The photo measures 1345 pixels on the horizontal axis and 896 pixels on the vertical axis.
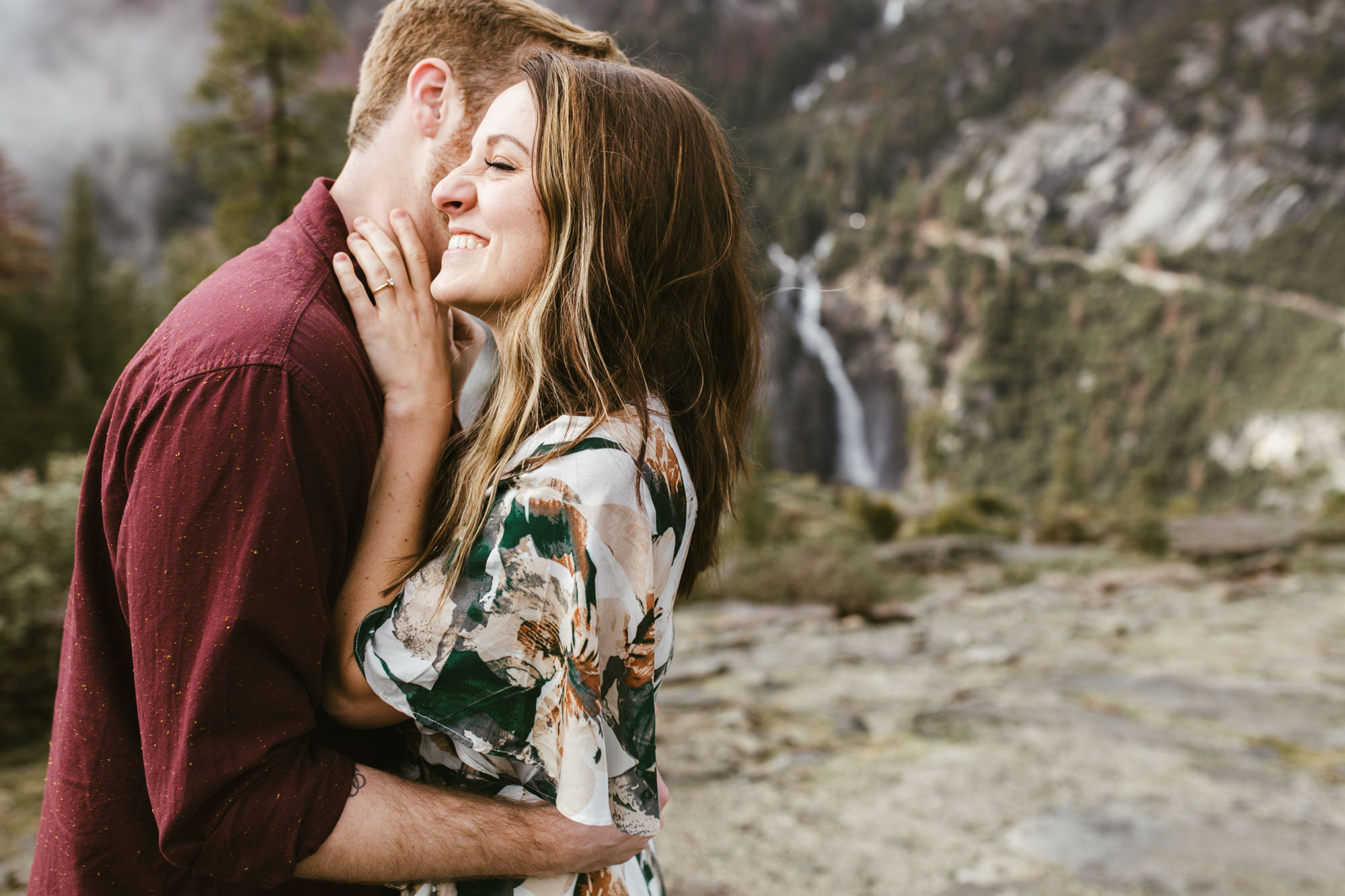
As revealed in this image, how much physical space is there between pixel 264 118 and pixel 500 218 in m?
8.60

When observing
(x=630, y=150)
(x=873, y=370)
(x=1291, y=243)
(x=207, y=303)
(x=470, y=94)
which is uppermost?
(x=1291, y=243)

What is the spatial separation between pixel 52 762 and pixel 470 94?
3.84ft

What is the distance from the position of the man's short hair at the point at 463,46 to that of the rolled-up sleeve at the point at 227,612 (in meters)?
0.73

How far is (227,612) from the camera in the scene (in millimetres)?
812

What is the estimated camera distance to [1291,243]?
4059cm

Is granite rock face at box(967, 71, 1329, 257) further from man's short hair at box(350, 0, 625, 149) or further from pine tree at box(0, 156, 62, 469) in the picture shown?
man's short hair at box(350, 0, 625, 149)

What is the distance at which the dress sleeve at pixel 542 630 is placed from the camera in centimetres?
89

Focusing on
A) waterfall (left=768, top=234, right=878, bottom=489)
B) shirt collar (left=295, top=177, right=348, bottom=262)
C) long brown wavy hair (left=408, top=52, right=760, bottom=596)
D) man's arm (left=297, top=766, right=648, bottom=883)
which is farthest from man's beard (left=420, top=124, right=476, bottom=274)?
waterfall (left=768, top=234, right=878, bottom=489)

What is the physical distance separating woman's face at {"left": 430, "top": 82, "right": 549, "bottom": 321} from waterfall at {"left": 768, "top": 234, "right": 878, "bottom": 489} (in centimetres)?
2944

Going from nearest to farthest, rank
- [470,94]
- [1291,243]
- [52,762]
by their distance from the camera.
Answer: [52,762] < [470,94] < [1291,243]

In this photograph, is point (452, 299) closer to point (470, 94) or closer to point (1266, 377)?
point (470, 94)

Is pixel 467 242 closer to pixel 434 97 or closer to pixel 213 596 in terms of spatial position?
pixel 434 97

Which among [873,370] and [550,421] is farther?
[873,370]

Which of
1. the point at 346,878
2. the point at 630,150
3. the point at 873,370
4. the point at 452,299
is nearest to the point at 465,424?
the point at 452,299
